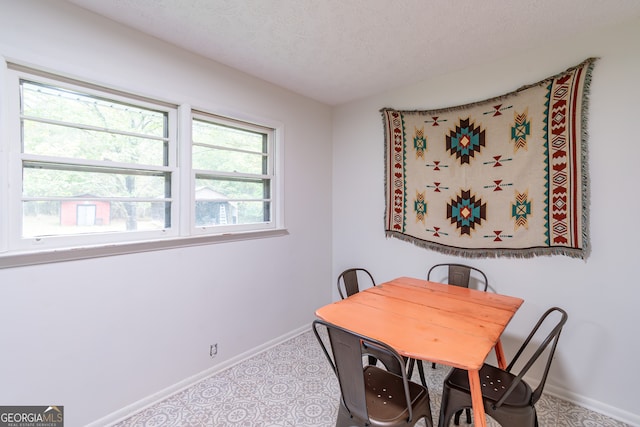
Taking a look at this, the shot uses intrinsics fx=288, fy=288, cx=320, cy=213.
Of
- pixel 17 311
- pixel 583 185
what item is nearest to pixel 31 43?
pixel 17 311

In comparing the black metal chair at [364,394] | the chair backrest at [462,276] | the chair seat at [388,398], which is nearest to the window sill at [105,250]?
the black metal chair at [364,394]

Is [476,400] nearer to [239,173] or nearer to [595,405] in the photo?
[595,405]

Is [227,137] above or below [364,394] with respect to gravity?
above

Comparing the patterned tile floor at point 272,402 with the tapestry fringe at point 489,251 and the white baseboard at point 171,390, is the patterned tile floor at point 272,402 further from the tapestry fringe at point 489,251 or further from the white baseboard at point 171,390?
the tapestry fringe at point 489,251

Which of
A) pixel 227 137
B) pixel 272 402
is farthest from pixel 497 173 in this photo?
pixel 272 402

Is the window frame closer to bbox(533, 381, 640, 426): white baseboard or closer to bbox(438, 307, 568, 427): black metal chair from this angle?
bbox(438, 307, 568, 427): black metal chair

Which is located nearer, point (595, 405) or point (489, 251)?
point (595, 405)

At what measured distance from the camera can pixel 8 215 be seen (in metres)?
1.46

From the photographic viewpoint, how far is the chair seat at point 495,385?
4.45 feet

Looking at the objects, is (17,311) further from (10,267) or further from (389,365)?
(389,365)

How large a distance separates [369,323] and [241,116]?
1930mm

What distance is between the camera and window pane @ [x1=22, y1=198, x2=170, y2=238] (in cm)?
159

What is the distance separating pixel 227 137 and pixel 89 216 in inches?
45.4

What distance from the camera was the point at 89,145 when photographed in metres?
1.75
